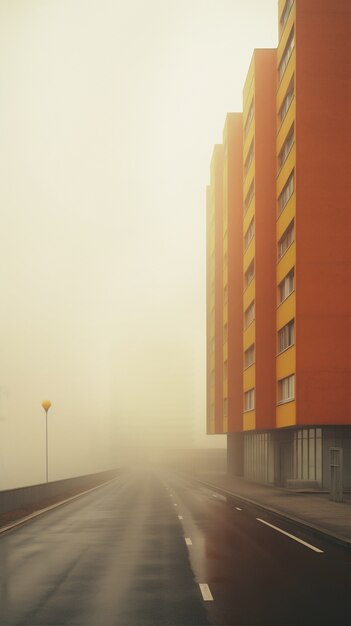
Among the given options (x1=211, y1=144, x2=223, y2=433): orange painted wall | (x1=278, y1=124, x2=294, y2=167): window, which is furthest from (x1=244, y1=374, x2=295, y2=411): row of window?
(x1=211, y1=144, x2=223, y2=433): orange painted wall

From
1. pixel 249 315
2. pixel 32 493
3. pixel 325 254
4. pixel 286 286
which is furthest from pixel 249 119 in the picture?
pixel 32 493

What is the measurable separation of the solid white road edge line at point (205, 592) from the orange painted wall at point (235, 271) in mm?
51017

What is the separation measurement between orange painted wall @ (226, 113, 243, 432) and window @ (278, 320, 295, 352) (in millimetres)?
16254

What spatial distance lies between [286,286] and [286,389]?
19.8ft

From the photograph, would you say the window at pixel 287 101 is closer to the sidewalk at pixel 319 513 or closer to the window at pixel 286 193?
the window at pixel 286 193

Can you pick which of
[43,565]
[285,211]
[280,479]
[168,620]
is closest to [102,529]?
[43,565]

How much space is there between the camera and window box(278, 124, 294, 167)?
43.3m

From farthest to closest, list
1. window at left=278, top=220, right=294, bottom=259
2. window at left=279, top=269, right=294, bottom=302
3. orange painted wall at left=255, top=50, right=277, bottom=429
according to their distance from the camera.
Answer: orange painted wall at left=255, top=50, right=277, bottom=429
window at left=279, top=269, right=294, bottom=302
window at left=278, top=220, right=294, bottom=259

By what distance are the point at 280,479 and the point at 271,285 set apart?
502 inches

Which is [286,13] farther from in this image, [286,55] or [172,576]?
[172,576]

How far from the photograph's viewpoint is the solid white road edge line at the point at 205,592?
10.6m

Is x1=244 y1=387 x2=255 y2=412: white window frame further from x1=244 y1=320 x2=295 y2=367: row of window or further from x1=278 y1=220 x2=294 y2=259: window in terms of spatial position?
x1=278 y1=220 x2=294 y2=259: window

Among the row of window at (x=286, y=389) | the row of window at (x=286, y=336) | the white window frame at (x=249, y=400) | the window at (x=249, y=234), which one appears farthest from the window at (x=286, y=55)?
the white window frame at (x=249, y=400)

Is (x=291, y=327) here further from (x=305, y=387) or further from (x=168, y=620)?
(x=168, y=620)
